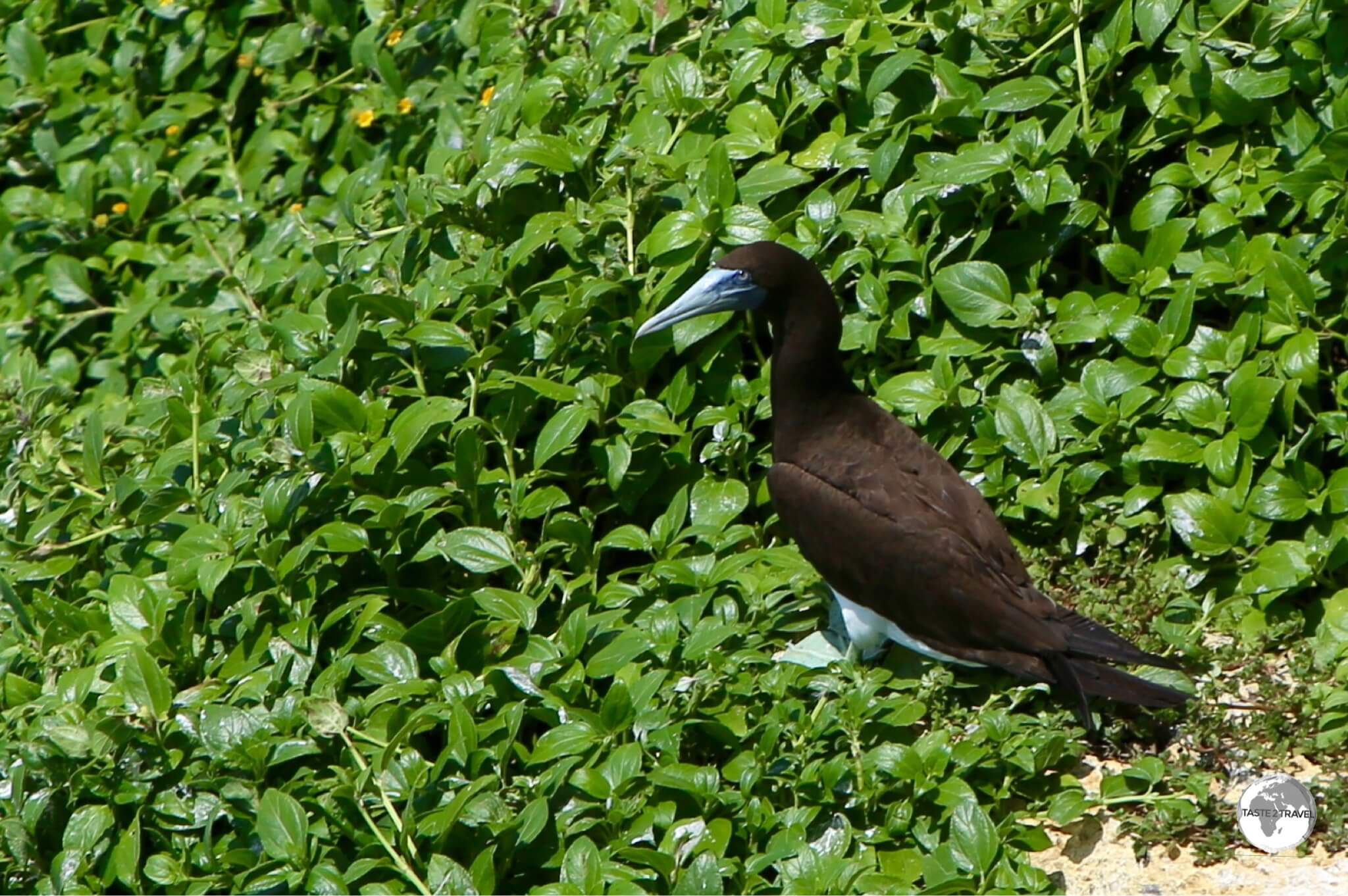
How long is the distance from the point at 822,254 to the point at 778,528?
86 centimetres

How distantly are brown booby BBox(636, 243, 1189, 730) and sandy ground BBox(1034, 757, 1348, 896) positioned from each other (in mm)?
265

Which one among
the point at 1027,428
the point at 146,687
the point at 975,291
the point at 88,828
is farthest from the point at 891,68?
the point at 88,828

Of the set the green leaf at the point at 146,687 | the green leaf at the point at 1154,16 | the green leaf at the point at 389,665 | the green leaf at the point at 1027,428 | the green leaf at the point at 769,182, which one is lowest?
the green leaf at the point at 146,687

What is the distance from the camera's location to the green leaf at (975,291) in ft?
15.0

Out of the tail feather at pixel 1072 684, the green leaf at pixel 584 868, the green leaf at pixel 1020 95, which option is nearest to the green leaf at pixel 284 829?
the green leaf at pixel 584 868

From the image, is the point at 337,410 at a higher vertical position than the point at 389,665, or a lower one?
higher

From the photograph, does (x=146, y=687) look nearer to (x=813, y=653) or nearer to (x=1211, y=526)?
(x=813, y=653)

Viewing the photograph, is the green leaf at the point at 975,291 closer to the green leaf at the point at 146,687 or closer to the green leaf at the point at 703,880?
the green leaf at the point at 703,880

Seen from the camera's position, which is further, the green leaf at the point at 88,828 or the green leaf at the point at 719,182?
the green leaf at the point at 719,182

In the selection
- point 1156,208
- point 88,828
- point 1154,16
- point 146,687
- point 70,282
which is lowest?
point 70,282

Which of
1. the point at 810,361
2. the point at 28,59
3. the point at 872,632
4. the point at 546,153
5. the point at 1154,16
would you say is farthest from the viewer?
the point at 28,59

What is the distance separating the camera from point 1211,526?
4172 mm

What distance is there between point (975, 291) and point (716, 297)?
29.5 inches

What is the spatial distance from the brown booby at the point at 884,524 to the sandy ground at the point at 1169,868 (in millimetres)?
265
